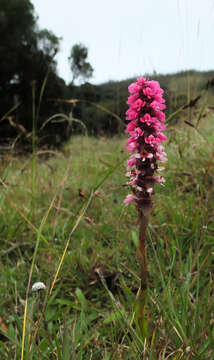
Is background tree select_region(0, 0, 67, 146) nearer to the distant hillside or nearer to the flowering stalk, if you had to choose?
the distant hillside

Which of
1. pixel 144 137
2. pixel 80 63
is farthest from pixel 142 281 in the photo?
pixel 80 63

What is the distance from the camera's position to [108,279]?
2.02m

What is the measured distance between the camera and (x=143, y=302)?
114 centimetres

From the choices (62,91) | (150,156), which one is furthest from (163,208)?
(62,91)

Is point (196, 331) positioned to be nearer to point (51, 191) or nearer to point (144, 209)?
point (144, 209)

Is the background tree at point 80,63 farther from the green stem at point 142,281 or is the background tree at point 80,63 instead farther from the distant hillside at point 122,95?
the green stem at point 142,281

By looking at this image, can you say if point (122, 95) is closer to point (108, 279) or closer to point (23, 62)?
point (108, 279)

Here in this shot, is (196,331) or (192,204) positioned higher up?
(192,204)

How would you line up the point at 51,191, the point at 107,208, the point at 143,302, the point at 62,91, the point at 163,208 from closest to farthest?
1. the point at 143,302
2. the point at 163,208
3. the point at 107,208
4. the point at 51,191
5. the point at 62,91

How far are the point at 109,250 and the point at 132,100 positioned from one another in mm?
1395

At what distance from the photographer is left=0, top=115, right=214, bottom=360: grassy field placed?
3.96ft

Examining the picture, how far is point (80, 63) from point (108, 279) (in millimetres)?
2971

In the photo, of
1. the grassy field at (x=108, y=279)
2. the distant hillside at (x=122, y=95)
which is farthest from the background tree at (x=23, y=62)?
the grassy field at (x=108, y=279)

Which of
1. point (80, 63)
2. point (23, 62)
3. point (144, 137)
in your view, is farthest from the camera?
point (23, 62)
